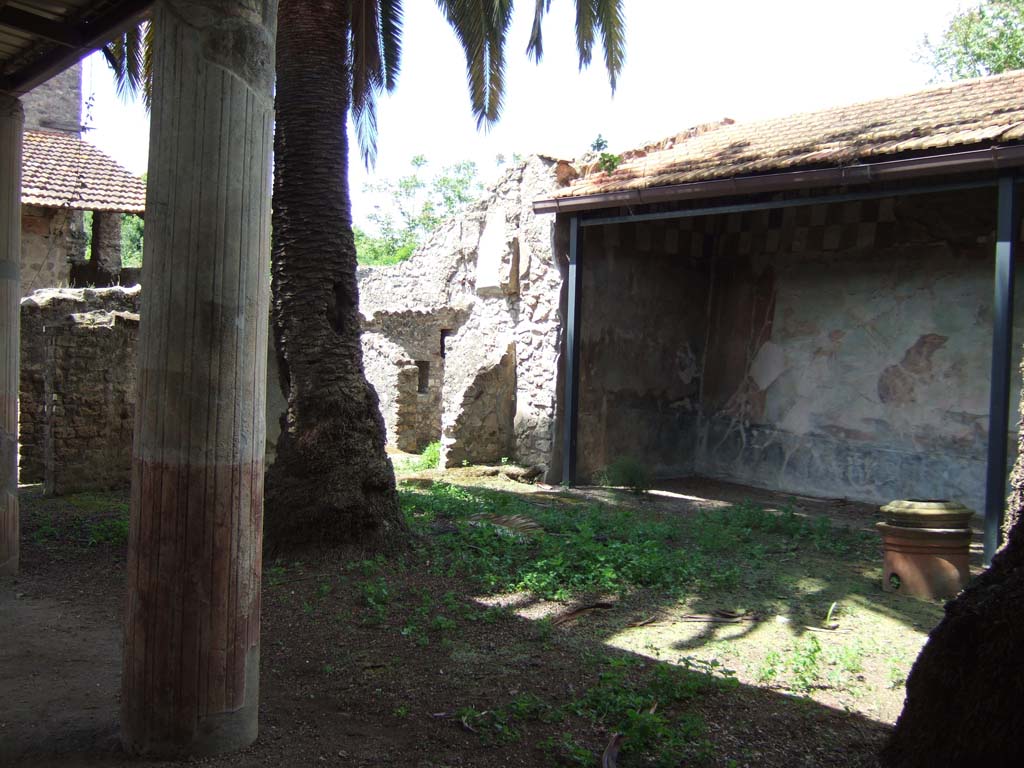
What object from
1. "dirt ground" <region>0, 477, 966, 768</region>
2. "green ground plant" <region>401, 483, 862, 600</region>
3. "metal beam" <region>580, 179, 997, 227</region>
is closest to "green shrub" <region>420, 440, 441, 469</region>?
"green ground plant" <region>401, 483, 862, 600</region>

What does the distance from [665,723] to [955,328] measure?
742 centimetres

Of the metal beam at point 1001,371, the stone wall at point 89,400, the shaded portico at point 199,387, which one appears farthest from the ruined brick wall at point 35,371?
the metal beam at point 1001,371

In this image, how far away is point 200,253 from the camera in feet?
→ 9.57

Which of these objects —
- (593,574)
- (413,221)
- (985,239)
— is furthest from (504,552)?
(413,221)

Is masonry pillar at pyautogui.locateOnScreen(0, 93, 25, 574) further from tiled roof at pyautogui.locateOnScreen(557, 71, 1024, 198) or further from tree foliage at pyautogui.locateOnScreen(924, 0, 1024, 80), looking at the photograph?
tree foliage at pyautogui.locateOnScreen(924, 0, 1024, 80)

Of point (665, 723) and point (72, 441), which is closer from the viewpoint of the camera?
point (665, 723)

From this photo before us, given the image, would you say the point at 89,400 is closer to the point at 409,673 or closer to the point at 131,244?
the point at 409,673

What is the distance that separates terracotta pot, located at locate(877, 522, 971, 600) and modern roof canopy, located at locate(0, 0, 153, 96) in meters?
5.64

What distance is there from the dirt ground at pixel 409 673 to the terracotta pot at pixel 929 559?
0.21m

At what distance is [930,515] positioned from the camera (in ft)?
19.7

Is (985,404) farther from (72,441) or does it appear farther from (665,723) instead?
(72,441)

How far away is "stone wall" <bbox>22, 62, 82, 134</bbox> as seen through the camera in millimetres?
18328

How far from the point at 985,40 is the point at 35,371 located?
22286 mm

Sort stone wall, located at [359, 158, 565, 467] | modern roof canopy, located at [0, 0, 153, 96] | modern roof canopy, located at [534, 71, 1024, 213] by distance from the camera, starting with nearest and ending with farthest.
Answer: modern roof canopy, located at [0, 0, 153, 96] → modern roof canopy, located at [534, 71, 1024, 213] → stone wall, located at [359, 158, 565, 467]
